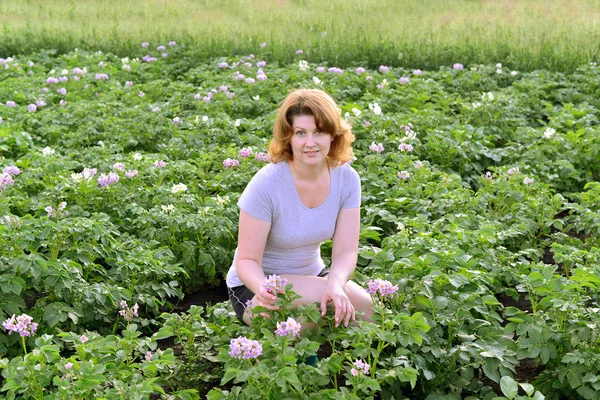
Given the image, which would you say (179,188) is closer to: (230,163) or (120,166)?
(120,166)

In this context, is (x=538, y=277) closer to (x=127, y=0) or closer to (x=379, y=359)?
(x=379, y=359)

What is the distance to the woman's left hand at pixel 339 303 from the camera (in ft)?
10.00

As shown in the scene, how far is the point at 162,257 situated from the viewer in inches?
158

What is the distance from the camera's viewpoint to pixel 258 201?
3348 mm

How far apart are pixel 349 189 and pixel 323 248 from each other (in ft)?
3.14

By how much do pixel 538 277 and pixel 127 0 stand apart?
11445 millimetres

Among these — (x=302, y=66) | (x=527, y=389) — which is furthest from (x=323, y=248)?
(x=302, y=66)

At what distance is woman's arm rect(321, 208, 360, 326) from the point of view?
10.1 ft

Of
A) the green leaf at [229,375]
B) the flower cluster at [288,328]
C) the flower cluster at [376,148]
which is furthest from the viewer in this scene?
the flower cluster at [376,148]

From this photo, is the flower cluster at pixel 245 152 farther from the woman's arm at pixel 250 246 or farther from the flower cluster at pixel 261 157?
the woman's arm at pixel 250 246

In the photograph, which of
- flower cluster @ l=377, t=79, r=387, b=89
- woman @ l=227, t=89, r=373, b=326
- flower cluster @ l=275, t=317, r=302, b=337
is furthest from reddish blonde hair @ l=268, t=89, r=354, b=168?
flower cluster @ l=377, t=79, r=387, b=89

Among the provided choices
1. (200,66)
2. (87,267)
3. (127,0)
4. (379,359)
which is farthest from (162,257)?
(127,0)

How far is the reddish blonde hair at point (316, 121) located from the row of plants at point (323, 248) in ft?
1.83

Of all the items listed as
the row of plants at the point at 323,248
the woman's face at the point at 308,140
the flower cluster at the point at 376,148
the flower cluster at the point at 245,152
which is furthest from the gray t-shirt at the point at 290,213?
the flower cluster at the point at 376,148
